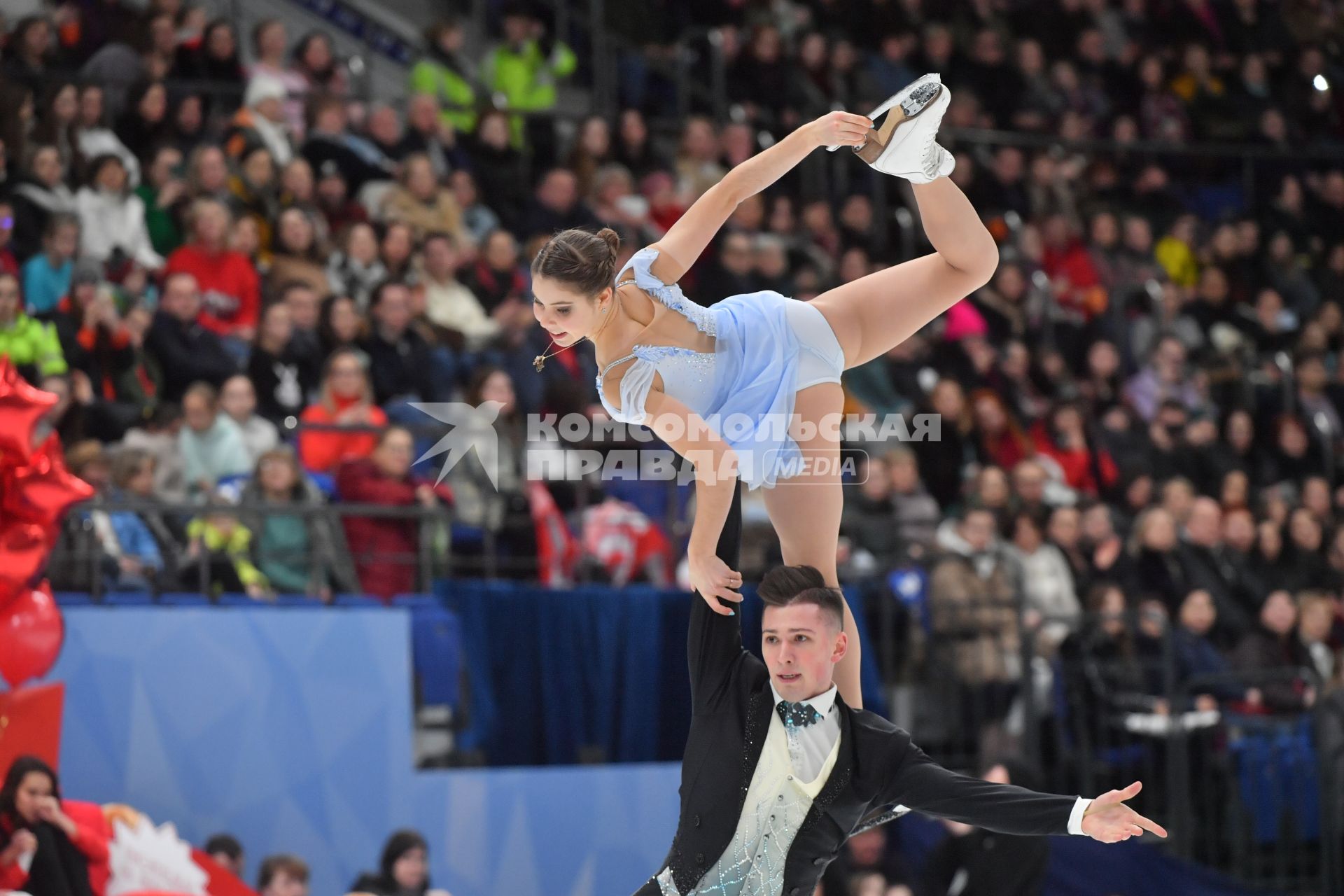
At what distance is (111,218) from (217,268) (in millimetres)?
491

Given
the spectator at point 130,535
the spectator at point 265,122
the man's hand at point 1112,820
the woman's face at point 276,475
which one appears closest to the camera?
the man's hand at point 1112,820

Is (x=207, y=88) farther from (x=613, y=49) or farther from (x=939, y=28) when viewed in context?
(x=939, y=28)

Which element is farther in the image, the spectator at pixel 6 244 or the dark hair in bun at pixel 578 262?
the spectator at pixel 6 244

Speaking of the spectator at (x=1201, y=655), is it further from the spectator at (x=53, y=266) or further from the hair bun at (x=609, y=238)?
the hair bun at (x=609, y=238)

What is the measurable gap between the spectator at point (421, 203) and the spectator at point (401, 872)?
340 cm

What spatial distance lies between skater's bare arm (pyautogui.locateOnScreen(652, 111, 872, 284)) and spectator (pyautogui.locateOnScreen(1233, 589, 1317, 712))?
5084mm

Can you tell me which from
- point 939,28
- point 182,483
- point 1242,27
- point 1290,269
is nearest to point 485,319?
point 182,483

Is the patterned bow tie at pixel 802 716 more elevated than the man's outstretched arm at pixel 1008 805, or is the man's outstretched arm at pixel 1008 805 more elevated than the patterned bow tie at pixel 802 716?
the patterned bow tie at pixel 802 716

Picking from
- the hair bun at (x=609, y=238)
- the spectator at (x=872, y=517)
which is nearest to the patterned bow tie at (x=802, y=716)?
the hair bun at (x=609, y=238)

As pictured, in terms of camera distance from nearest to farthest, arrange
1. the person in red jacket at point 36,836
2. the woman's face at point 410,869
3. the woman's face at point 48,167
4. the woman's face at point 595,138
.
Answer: the person in red jacket at point 36,836 → the woman's face at point 410,869 → the woman's face at point 48,167 → the woman's face at point 595,138

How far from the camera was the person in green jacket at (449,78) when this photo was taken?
394 inches

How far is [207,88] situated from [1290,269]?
7.06m

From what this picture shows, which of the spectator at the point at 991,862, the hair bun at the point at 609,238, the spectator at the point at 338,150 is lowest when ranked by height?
the spectator at the point at 991,862

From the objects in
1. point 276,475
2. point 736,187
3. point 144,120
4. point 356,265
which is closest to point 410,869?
point 276,475
